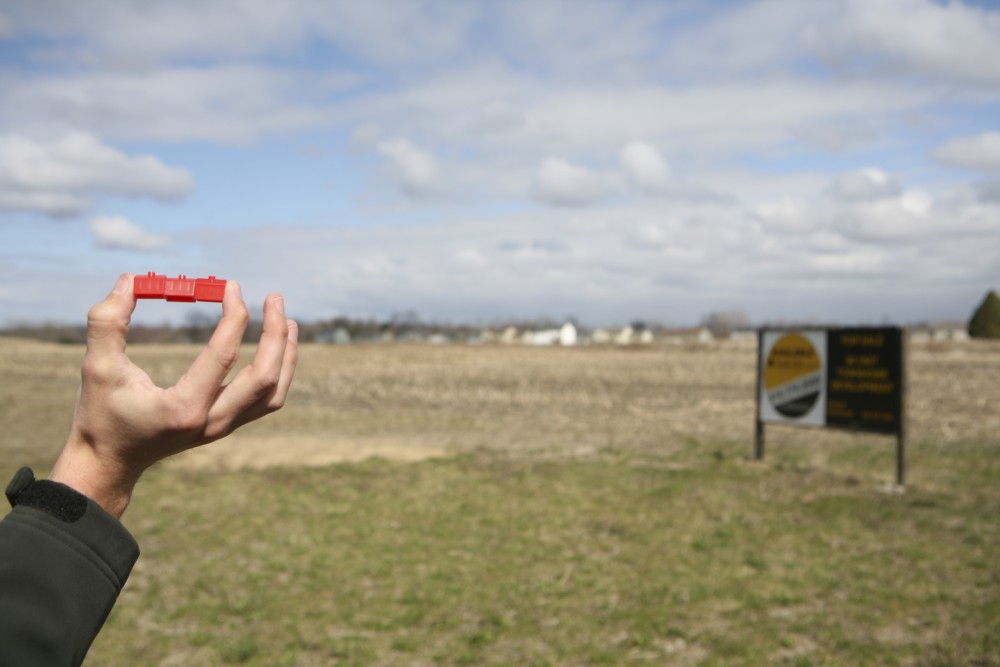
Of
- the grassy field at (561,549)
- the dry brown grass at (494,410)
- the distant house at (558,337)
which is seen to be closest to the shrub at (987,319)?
the dry brown grass at (494,410)

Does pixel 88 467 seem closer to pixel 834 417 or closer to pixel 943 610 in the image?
pixel 943 610

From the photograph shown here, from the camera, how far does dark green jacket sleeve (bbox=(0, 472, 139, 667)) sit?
3.45ft

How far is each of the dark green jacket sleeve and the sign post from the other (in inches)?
439

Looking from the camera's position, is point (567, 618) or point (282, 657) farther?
point (567, 618)

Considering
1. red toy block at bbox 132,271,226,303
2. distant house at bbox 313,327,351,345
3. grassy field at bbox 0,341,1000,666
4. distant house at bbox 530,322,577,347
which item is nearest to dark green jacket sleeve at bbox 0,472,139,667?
red toy block at bbox 132,271,226,303

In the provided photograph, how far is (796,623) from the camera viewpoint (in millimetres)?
6258

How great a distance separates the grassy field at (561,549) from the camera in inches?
232

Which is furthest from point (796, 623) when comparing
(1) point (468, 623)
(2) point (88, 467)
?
(2) point (88, 467)

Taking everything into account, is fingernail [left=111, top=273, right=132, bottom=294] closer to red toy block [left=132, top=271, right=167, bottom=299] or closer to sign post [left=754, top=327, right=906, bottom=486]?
red toy block [left=132, top=271, right=167, bottom=299]

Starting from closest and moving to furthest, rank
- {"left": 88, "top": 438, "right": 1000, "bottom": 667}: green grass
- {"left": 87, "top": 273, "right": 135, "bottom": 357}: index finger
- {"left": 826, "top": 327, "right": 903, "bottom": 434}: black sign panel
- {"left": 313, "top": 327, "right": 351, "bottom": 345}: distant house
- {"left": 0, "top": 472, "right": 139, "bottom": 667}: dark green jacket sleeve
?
{"left": 0, "top": 472, "right": 139, "bottom": 667}: dark green jacket sleeve
{"left": 87, "top": 273, "right": 135, "bottom": 357}: index finger
{"left": 88, "top": 438, "right": 1000, "bottom": 667}: green grass
{"left": 826, "top": 327, "right": 903, "bottom": 434}: black sign panel
{"left": 313, "top": 327, "right": 351, "bottom": 345}: distant house

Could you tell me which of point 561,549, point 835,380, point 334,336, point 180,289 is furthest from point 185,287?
point 334,336

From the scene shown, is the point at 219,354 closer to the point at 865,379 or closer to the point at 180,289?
the point at 180,289

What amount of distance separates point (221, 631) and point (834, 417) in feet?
29.1

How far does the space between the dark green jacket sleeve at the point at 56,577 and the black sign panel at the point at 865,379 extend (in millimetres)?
11191
